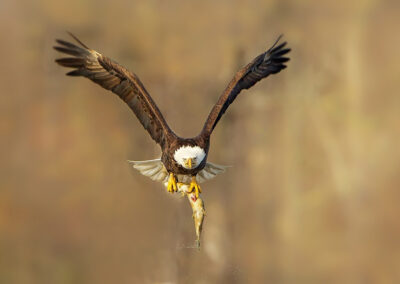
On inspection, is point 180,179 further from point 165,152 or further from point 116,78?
point 116,78

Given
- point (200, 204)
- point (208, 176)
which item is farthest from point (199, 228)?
point (208, 176)

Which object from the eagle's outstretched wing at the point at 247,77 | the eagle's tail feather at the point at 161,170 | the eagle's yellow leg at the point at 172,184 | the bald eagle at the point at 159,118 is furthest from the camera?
the eagle's tail feather at the point at 161,170

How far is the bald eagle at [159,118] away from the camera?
23.1 feet

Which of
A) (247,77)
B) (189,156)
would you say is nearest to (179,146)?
(189,156)

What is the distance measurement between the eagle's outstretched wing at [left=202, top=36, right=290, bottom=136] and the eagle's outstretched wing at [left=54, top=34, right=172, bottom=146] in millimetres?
563

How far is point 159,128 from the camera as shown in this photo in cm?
755

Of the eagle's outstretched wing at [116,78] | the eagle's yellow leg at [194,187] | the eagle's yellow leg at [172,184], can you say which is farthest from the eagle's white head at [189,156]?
the eagle's outstretched wing at [116,78]

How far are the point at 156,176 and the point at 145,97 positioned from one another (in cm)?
106

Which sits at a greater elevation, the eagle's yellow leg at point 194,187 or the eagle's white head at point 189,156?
the eagle's white head at point 189,156

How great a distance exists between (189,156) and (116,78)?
1.40m

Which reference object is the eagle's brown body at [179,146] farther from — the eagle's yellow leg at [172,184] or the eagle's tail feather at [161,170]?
the eagle's tail feather at [161,170]

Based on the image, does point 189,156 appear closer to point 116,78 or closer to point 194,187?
point 194,187

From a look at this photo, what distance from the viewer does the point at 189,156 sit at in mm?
6918

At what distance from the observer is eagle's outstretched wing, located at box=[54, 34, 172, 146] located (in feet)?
24.1
